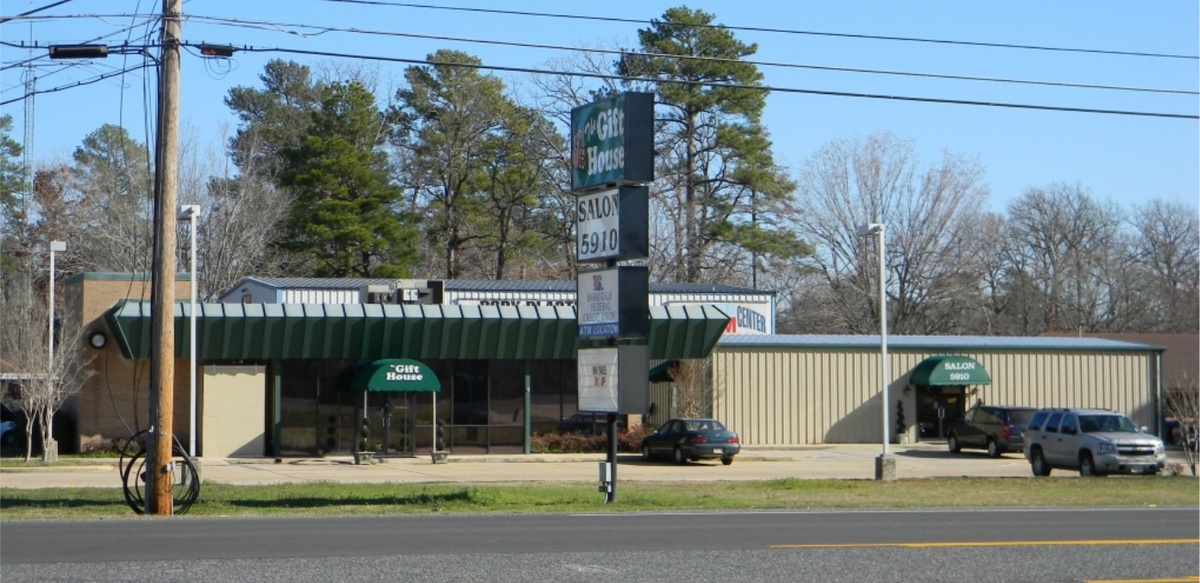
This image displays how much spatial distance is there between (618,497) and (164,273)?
8.56 metres

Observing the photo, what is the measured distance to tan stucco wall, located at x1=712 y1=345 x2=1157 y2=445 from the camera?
47.4 meters

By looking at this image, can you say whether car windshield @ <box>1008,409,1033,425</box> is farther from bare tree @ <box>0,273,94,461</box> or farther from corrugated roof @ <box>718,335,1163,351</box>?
bare tree @ <box>0,273,94,461</box>

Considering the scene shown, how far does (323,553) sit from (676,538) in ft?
13.9

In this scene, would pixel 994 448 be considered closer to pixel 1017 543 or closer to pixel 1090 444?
pixel 1090 444

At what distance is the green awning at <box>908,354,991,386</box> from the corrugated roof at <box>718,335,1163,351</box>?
1135mm

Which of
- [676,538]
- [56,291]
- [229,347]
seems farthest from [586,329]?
[56,291]

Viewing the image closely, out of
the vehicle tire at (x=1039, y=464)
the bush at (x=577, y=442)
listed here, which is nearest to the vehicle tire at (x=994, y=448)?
the vehicle tire at (x=1039, y=464)

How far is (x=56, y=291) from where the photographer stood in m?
61.8

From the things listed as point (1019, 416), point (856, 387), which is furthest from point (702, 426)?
point (856, 387)

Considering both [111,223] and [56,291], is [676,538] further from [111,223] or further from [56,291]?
[56,291]

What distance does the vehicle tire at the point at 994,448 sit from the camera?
4256cm

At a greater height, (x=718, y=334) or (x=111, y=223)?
(x=111, y=223)

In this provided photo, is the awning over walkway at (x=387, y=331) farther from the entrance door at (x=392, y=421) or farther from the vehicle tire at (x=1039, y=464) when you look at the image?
the vehicle tire at (x=1039, y=464)

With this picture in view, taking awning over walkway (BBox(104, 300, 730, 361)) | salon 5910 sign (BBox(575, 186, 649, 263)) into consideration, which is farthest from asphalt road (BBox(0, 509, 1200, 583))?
awning over walkway (BBox(104, 300, 730, 361))
